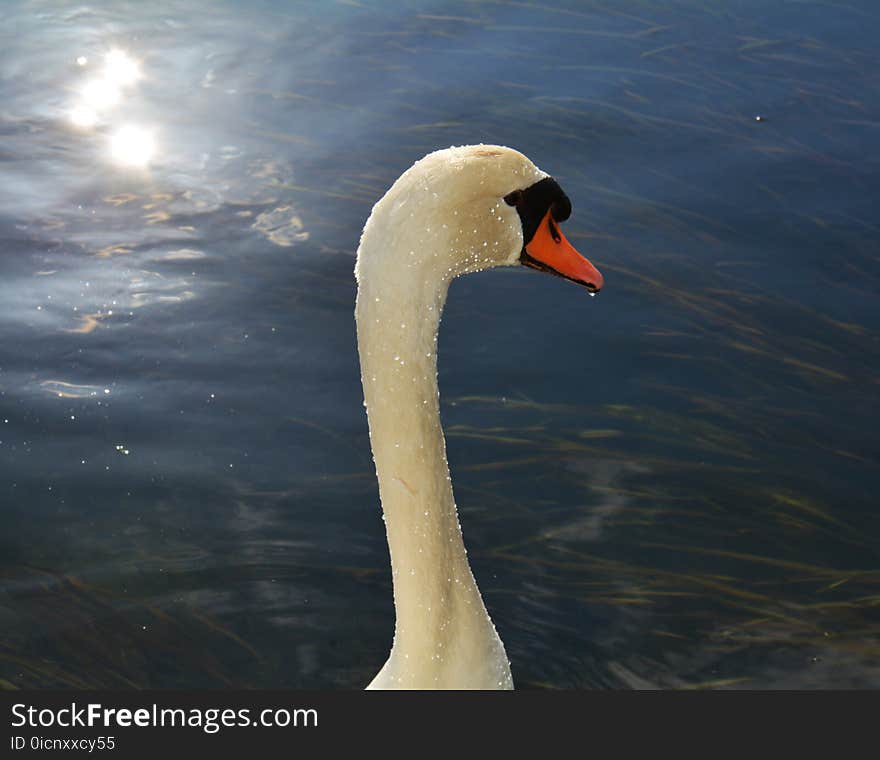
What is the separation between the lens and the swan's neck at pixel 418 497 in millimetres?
3371

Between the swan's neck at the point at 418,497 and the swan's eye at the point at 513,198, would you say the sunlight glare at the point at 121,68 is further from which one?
the swan's neck at the point at 418,497

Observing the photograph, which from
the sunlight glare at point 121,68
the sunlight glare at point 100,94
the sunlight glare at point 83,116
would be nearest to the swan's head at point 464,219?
the sunlight glare at point 83,116

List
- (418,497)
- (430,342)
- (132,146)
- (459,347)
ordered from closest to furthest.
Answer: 1. (430,342)
2. (418,497)
3. (459,347)
4. (132,146)

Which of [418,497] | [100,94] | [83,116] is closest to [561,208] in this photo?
[418,497]

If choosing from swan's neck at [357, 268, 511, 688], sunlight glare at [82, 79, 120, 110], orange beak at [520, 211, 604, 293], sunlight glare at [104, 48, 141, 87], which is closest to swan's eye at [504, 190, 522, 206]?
orange beak at [520, 211, 604, 293]

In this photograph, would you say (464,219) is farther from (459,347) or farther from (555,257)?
(459,347)

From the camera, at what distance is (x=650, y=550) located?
5504 millimetres

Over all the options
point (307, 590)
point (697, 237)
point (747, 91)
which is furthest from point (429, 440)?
point (747, 91)

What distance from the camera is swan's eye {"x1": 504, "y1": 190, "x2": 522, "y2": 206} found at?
361cm

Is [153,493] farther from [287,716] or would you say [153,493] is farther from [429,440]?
[429,440]

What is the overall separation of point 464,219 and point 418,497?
29.0 inches

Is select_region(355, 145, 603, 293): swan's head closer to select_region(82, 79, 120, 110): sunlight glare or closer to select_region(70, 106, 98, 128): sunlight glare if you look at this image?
select_region(70, 106, 98, 128): sunlight glare

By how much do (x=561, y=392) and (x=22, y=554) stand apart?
2509 millimetres

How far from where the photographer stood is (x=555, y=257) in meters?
3.87
